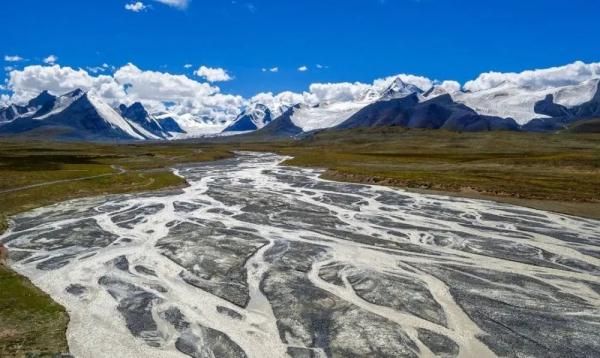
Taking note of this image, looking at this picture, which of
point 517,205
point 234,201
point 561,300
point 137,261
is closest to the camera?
point 561,300

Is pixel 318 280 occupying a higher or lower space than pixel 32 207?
higher

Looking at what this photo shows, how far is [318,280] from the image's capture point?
32.2 metres

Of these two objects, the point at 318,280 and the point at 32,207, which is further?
the point at 32,207

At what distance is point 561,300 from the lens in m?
28.5

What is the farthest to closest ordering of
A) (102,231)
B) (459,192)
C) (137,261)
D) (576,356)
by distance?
(459,192), (102,231), (137,261), (576,356)

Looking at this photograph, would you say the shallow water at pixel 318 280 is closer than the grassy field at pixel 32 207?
No

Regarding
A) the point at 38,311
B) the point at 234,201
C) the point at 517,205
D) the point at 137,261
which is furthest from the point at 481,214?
the point at 38,311

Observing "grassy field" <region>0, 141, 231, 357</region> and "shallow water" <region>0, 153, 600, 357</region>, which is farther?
"shallow water" <region>0, 153, 600, 357</region>

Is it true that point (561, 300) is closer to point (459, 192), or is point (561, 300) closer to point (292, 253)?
point (292, 253)

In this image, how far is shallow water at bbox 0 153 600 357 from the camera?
23.0m

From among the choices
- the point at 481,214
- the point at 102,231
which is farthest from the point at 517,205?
the point at 102,231

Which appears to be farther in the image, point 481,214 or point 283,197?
point 283,197

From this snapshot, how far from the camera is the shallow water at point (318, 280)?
75.6ft

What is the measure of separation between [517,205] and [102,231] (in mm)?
50631
